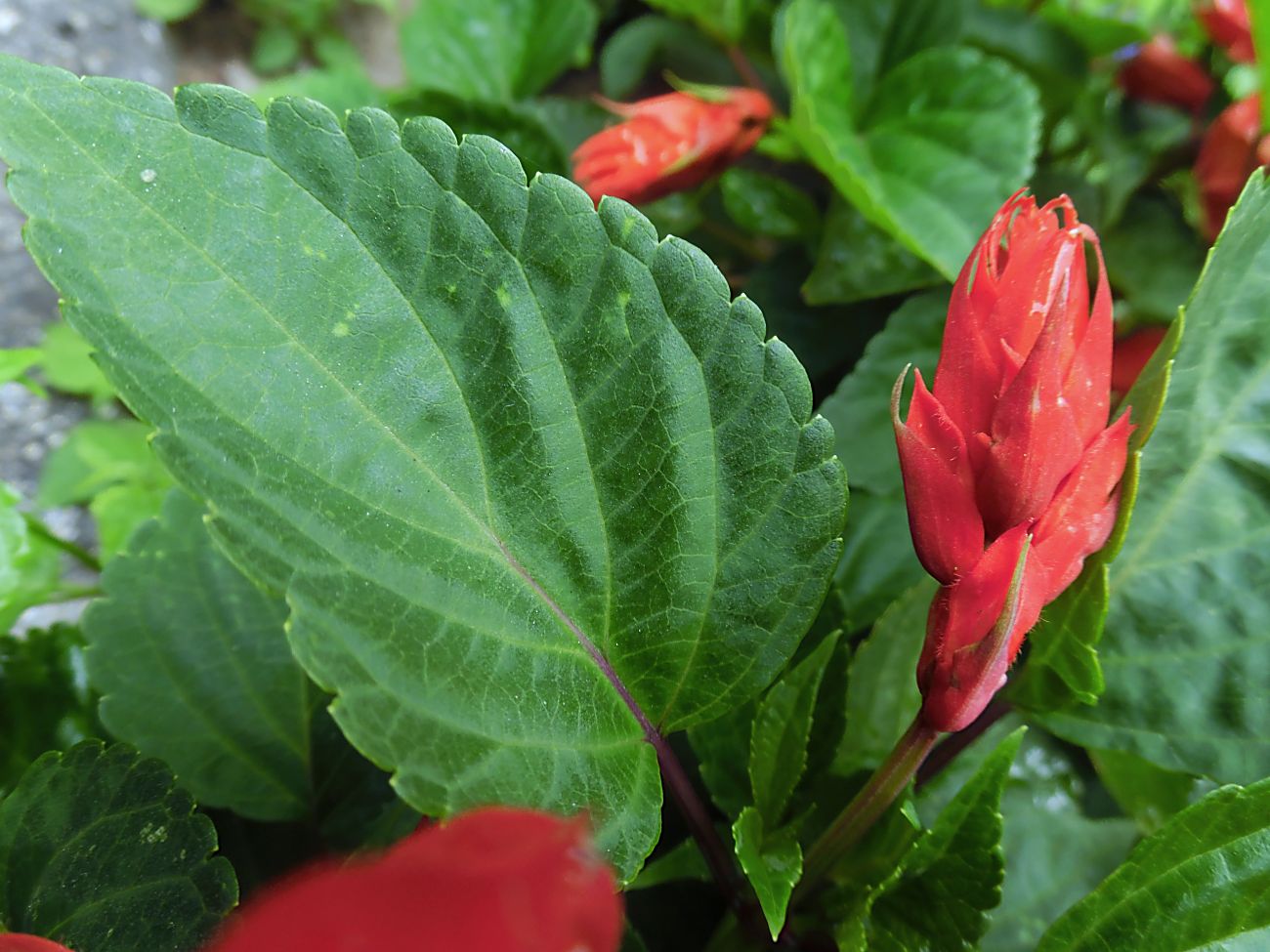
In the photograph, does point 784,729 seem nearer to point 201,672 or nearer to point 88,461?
point 201,672

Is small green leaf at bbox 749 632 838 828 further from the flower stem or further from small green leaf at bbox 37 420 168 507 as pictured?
small green leaf at bbox 37 420 168 507

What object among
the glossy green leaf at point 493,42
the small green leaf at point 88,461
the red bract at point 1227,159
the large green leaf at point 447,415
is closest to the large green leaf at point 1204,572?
the large green leaf at point 447,415

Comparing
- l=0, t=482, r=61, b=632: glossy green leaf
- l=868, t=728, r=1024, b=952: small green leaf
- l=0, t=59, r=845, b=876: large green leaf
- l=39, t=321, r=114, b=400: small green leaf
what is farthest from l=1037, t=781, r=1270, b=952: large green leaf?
l=39, t=321, r=114, b=400: small green leaf

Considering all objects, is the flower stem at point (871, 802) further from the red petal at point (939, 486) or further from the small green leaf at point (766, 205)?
the small green leaf at point (766, 205)

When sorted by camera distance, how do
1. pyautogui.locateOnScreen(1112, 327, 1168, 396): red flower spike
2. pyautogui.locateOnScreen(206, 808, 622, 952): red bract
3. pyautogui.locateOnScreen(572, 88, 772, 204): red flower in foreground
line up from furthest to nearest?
pyautogui.locateOnScreen(1112, 327, 1168, 396): red flower spike
pyautogui.locateOnScreen(572, 88, 772, 204): red flower in foreground
pyautogui.locateOnScreen(206, 808, 622, 952): red bract

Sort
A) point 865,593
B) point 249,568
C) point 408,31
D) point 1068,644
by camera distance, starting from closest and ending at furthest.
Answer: point 249,568, point 1068,644, point 865,593, point 408,31

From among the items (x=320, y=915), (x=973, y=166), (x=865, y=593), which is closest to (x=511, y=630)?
(x=320, y=915)

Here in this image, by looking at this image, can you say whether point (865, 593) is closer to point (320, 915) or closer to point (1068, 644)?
point (1068, 644)
